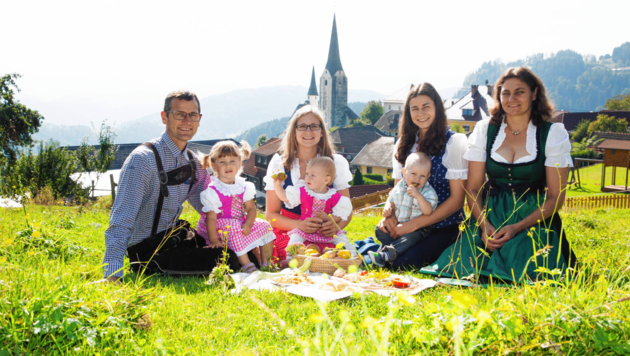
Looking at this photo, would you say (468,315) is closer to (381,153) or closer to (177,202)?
(177,202)

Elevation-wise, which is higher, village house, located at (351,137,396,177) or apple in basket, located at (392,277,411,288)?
apple in basket, located at (392,277,411,288)

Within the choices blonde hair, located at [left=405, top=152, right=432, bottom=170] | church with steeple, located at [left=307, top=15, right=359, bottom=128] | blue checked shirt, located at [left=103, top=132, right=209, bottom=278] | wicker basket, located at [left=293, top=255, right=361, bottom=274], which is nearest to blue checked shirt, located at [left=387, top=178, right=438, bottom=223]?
blonde hair, located at [left=405, top=152, right=432, bottom=170]

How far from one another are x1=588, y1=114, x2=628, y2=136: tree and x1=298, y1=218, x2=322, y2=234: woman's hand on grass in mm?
61875

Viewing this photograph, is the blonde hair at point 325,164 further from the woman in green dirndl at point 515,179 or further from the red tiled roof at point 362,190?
the red tiled roof at point 362,190

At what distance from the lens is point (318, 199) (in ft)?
15.0

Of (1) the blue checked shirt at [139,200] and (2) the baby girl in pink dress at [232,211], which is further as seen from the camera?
(2) the baby girl in pink dress at [232,211]

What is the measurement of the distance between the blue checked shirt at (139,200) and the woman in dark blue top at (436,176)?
87.9 inches

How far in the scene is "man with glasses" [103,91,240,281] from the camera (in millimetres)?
3586

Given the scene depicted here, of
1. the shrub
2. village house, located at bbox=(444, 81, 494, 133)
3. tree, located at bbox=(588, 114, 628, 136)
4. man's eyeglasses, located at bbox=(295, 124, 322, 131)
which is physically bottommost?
the shrub

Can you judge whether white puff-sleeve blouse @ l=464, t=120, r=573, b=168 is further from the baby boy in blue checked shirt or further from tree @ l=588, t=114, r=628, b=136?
tree @ l=588, t=114, r=628, b=136

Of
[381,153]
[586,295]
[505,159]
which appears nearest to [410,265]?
[505,159]

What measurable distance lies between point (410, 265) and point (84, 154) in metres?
32.8

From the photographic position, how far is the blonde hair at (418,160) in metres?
4.27

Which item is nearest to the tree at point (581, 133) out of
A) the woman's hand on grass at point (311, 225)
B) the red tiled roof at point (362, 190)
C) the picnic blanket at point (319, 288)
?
the red tiled roof at point (362, 190)
